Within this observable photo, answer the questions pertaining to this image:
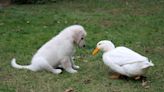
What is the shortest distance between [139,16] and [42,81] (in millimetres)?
7019

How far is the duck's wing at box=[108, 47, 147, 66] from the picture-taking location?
6.43 metres

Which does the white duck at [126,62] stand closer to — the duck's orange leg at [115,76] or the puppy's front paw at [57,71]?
the duck's orange leg at [115,76]

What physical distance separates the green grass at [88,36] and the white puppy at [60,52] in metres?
0.14

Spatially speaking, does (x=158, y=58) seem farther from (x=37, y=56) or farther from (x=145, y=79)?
(x=37, y=56)

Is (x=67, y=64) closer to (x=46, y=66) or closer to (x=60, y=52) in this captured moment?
(x=60, y=52)

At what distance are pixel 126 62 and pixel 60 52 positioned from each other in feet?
3.87

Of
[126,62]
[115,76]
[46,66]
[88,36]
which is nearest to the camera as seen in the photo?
[126,62]

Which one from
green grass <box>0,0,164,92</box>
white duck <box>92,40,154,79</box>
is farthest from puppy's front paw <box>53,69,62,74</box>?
white duck <box>92,40,154,79</box>

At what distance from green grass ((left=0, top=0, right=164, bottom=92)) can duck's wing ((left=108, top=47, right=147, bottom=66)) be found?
1.08 ft

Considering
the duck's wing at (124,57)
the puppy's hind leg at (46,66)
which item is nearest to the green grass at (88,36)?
the puppy's hind leg at (46,66)

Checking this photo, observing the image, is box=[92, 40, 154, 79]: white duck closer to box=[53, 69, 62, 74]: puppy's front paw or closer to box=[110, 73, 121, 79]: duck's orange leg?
box=[110, 73, 121, 79]: duck's orange leg

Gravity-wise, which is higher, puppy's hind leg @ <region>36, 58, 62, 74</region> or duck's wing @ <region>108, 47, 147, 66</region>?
duck's wing @ <region>108, 47, 147, 66</region>

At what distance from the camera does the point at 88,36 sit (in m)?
10.2

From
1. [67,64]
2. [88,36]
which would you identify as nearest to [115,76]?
[67,64]
